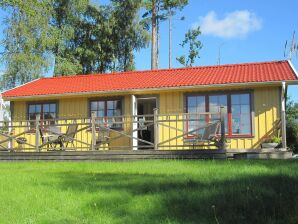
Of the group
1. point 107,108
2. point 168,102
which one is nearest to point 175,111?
point 168,102

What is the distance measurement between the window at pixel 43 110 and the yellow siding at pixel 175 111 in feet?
0.72

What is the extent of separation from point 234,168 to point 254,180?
1.59 meters

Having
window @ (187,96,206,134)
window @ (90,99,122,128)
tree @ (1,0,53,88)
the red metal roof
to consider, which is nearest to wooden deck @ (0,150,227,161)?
window @ (187,96,206,134)

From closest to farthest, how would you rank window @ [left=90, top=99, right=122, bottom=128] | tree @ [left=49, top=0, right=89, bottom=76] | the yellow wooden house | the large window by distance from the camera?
the yellow wooden house < the large window < window @ [left=90, top=99, right=122, bottom=128] < tree @ [left=49, top=0, right=89, bottom=76]

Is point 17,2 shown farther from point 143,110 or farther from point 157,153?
point 157,153

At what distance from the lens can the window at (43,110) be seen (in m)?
17.2

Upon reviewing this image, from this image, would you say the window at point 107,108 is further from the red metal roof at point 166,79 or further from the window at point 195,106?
the window at point 195,106

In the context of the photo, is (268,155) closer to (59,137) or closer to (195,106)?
(195,106)

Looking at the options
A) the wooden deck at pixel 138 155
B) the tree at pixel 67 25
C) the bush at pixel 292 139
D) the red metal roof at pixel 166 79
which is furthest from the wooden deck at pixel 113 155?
the tree at pixel 67 25

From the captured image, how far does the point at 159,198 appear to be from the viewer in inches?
226

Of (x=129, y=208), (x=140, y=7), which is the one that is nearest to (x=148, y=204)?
(x=129, y=208)

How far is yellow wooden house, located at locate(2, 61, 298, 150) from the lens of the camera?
Answer: 14.6 metres

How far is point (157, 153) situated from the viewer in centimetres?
1223

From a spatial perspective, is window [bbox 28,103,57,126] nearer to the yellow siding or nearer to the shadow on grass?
the yellow siding
